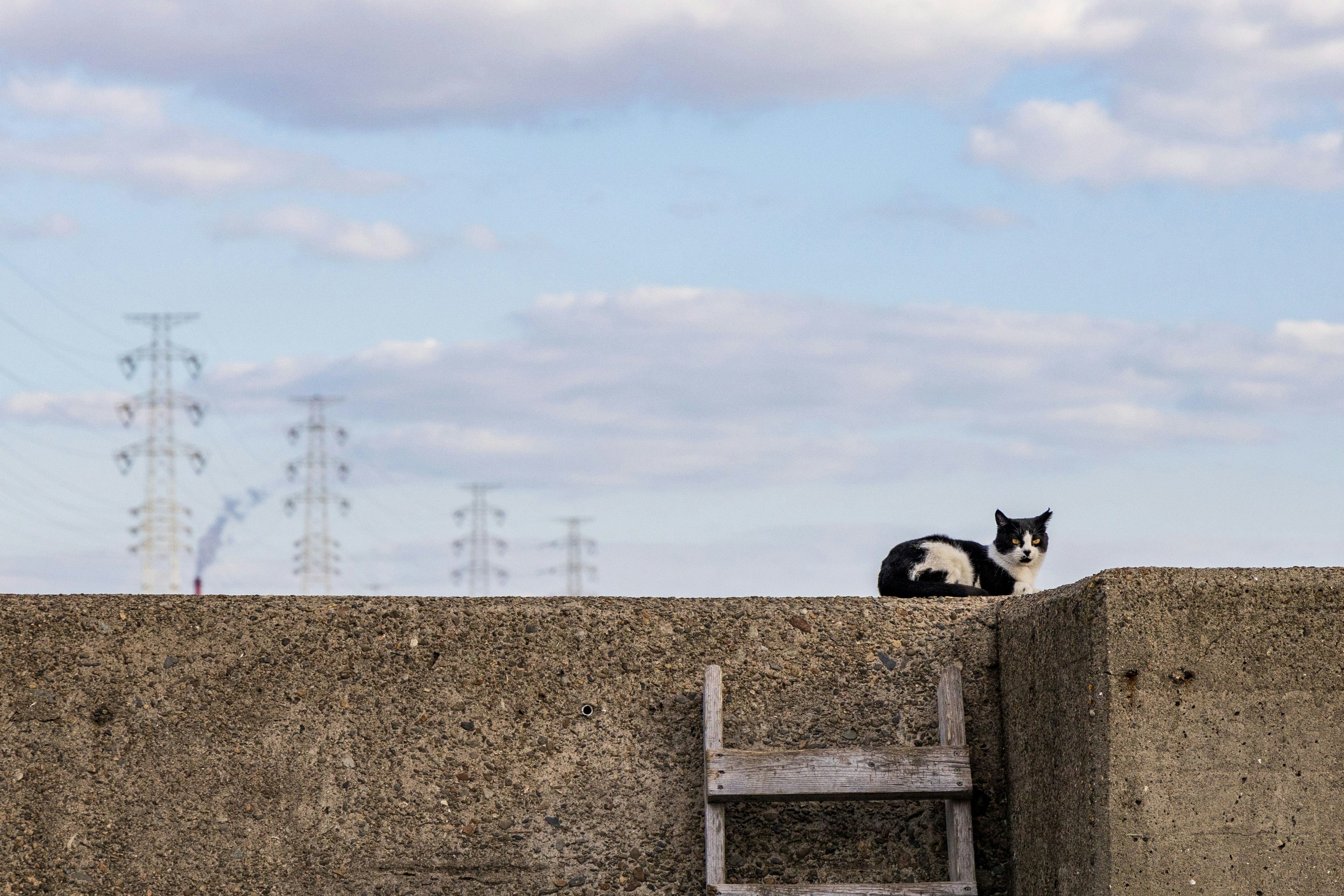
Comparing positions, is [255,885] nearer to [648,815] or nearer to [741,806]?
[648,815]

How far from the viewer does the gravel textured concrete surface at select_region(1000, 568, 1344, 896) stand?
3.64m

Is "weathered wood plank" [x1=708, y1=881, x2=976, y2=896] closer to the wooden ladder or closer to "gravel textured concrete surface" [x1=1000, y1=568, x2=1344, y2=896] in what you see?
the wooden ladder

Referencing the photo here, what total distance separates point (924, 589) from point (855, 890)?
1.76 meters

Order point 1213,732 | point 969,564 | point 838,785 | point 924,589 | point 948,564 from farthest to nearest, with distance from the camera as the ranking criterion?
1. point 969,564
2. point 948,564
3. point 924,589
4. point 838,785
5. point 1213,732

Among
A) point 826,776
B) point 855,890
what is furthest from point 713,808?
point 855,890

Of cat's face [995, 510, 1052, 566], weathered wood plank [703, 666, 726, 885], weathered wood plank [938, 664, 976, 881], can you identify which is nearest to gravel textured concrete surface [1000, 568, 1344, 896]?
weathered wood plank [938, 664, 976, 881]

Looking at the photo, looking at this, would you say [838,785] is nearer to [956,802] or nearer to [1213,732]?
[956,802]

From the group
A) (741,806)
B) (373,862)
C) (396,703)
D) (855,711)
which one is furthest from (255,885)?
(855,711)

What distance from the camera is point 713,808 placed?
14.0 ft

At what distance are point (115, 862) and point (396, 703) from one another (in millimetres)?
970

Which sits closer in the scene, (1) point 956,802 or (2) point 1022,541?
(1) point 956,802

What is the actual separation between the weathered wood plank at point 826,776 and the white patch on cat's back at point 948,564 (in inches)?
65.5

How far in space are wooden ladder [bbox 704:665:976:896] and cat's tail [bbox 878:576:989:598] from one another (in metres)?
1.26

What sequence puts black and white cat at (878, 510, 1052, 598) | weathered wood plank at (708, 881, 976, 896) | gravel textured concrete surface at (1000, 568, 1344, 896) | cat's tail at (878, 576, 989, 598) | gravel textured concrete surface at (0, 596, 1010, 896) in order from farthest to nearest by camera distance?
black and white cat at (878, 510, 1052, 598)
cat's tail at (878, 576, 989, 598)
gravel textured concrete surface at (0, 596, 1010, 896)
weathered wood plank at (708, 881, 976, 896)
gravel textured concrete surface at (1000, 568, 1344, 896)
